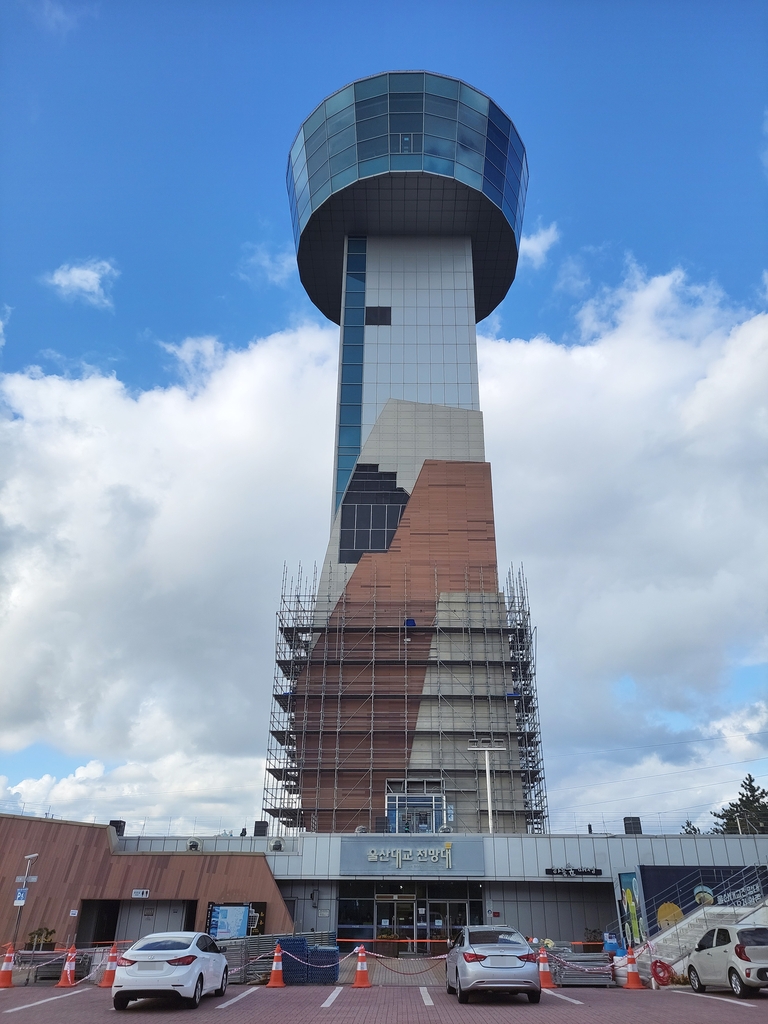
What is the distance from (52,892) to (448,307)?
46.9 meters

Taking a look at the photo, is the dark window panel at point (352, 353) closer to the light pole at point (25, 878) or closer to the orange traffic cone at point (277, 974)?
the light pole at point (25, 878)

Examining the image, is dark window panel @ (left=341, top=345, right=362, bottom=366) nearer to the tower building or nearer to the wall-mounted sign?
the tower building

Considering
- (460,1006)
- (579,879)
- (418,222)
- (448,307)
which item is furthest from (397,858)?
(418,222)

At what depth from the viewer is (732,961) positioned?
1702 cm

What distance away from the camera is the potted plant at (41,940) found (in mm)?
26375

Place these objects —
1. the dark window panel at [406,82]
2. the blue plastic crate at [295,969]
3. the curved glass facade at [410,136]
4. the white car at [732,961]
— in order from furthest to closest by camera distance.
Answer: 1. the dark window panel at [406,82]
2. the curved glass facade at [410,136]
3. the blue plastic crate at [295,969]
4. the white car at [732,961]

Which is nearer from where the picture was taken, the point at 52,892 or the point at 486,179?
the point at 52,892

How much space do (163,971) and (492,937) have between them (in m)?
6.55

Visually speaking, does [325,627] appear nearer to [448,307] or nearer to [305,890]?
[305,890]

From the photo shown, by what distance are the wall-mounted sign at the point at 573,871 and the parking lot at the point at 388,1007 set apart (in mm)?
16823

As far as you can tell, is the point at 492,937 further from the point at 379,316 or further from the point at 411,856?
the point at 379,316

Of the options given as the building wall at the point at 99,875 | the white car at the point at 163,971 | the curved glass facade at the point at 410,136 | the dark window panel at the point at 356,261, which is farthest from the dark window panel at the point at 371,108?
the white car at the point at 163,971

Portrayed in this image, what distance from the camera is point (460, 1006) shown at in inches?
595

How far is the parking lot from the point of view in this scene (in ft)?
43.7
